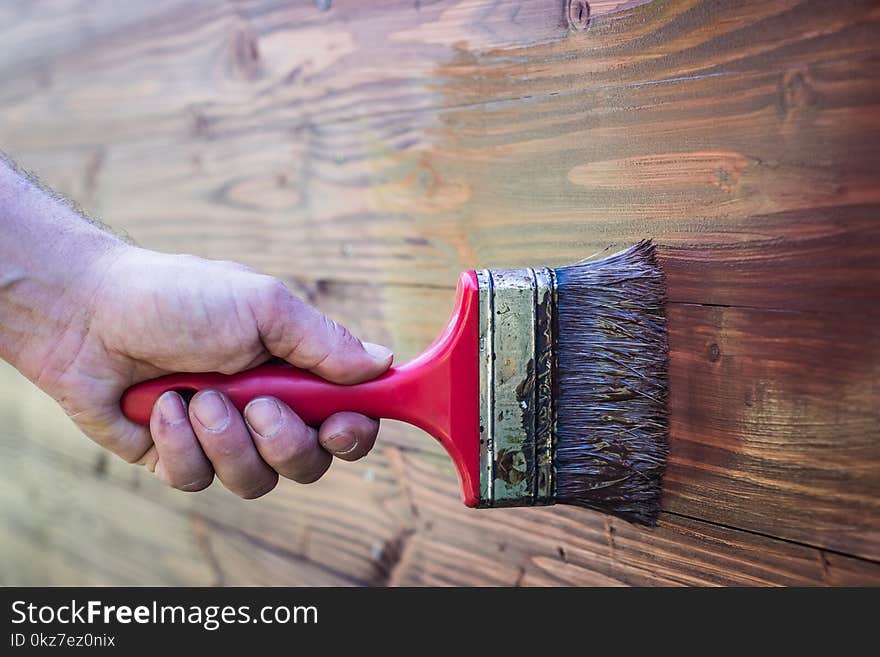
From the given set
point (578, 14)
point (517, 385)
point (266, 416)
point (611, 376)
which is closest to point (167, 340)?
point (266, 416)

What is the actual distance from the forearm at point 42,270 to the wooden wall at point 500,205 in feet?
1.46

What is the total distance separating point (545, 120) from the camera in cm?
117

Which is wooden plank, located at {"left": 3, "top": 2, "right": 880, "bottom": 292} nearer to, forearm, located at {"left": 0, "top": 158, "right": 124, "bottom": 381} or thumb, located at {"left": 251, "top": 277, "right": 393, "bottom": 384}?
thumb, located at {"left": 251, "top": 277, "right": 393, "bottom": 384}

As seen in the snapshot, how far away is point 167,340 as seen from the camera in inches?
42.6

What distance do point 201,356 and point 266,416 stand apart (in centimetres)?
10

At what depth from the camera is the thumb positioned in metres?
1.07

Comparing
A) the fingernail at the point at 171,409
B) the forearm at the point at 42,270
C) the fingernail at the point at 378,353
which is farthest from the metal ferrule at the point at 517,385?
the forearm at the point at 42,270

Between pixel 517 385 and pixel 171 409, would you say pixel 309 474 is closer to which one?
pixel 171 409

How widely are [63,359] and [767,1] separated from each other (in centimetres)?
89

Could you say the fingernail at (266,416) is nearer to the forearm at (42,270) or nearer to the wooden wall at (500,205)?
the forearm at (42,270)

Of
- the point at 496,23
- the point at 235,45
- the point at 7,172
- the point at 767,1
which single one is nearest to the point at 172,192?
the point at 235,45

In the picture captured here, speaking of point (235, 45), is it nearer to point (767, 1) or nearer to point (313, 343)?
point (313, 343)

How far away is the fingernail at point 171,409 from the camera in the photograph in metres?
1.11

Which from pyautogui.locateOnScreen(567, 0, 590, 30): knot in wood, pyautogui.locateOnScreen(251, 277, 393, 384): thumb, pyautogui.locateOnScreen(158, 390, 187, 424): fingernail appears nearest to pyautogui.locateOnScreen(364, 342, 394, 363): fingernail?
pyautogui.locateOnScreen(251, 277, 393, 384): thumb
